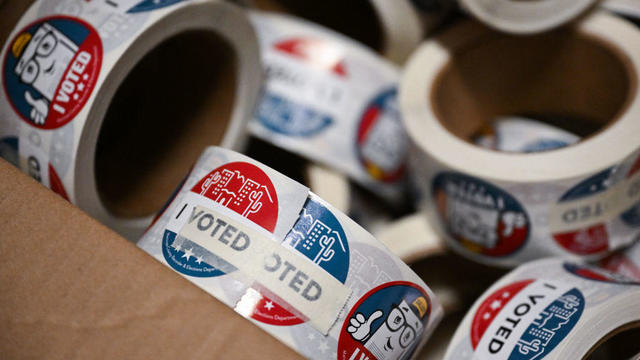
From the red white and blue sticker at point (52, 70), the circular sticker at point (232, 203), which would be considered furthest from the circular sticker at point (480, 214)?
the red white and blue sticker at point (52, 70)

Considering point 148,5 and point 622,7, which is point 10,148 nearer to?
point 148,5

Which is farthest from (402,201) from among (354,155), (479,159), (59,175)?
(59,175)

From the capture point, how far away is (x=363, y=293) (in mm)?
476

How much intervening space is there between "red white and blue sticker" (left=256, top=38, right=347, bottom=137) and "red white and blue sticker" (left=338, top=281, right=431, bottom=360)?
34 centimetres

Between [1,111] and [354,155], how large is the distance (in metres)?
0.44

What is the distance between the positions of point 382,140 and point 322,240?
375 mm

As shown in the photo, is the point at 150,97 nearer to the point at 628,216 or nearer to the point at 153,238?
the point at 153,238

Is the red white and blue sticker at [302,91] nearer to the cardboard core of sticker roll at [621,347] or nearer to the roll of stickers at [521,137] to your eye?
the roll of stickers at [521,137]

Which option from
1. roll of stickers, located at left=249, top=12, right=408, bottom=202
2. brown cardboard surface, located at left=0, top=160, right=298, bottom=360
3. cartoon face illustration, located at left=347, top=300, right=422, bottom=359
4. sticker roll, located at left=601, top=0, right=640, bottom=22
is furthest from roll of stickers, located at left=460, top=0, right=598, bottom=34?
brown cardboard surface, located at left=0, top=160, right=298, bottom=360

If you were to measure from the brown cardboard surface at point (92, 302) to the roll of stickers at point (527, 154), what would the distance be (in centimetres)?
35

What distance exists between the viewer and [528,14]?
2.37 feet

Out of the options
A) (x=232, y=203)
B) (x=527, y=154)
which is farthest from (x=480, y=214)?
(x=232, y=203)

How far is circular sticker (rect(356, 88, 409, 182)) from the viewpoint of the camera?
0.81 metres

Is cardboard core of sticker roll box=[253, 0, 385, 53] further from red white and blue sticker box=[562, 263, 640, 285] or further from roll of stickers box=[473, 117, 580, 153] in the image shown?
red white and blue sticker box=[562, 263, 640, 285]
